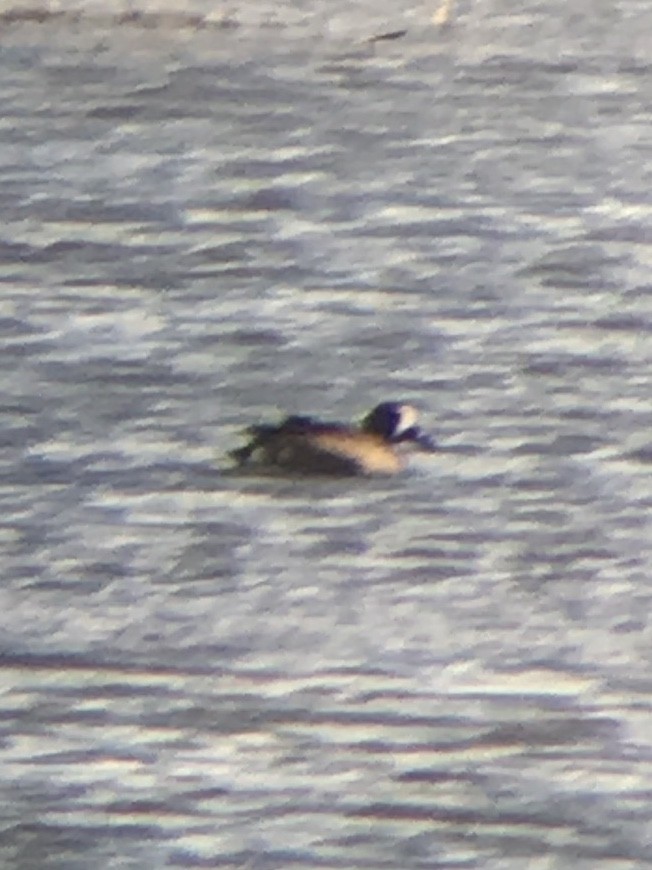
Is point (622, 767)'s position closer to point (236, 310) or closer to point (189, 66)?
point (236, 310)

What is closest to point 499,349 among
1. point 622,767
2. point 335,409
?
point 335,409

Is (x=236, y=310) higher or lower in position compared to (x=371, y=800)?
higher
